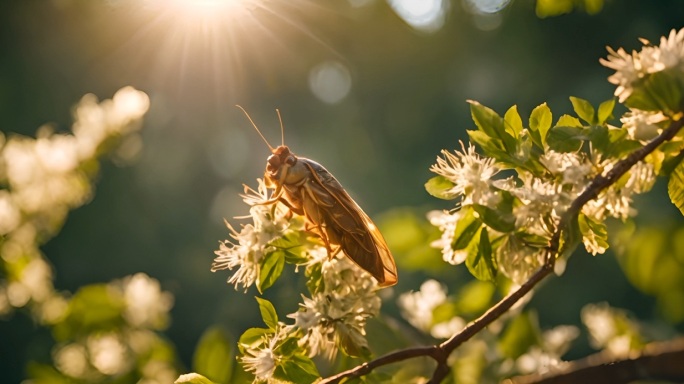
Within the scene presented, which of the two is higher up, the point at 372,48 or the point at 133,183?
the point at 372,48

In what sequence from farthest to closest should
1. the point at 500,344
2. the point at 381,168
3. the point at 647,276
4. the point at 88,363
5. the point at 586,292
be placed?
the point at 381,168 < the point at 586,292 < the point at 88,363 < the point at 500,344 < the point at 647,276

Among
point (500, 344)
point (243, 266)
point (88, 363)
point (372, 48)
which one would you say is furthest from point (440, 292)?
point (372, 48)

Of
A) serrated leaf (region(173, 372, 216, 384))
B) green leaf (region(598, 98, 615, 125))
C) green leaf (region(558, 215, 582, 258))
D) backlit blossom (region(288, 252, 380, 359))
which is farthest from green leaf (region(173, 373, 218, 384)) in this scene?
green leaf (region(598, 98, 615, 125))

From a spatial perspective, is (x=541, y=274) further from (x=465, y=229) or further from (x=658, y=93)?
Answer: (x=658, y=93)

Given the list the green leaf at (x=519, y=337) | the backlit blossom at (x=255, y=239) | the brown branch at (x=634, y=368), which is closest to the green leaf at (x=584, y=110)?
the brown branch at (x=634, y=368)

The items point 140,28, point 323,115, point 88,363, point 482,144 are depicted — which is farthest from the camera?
point 323,115

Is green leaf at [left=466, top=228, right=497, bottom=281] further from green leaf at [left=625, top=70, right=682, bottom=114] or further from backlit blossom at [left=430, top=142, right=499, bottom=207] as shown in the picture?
green leaf at [left=625, top=70, right=682, bottom=114]

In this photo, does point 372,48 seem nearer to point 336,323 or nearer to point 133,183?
point 133,183
